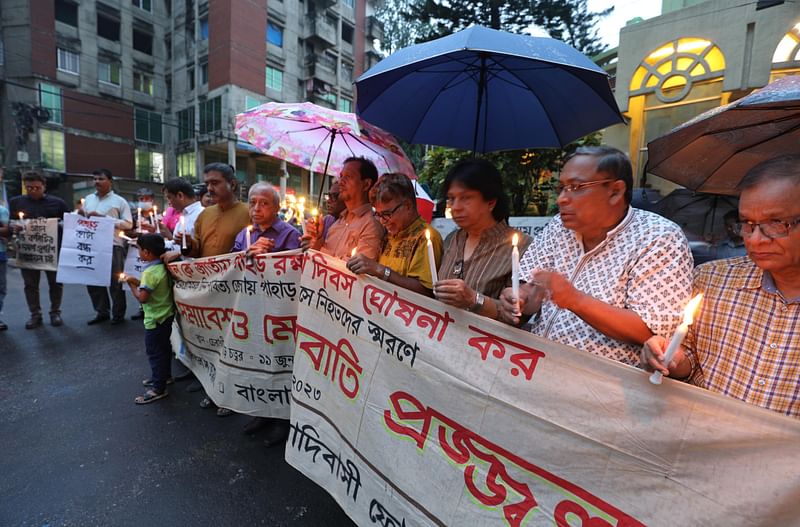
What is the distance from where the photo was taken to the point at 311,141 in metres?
4.30

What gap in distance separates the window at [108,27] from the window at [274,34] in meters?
9.93

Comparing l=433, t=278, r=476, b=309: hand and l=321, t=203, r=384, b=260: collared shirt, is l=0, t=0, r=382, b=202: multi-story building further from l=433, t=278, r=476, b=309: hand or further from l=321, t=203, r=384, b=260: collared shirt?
l=433, t=278, r=476, b=309: hand

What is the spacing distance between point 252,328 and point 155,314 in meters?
1.29

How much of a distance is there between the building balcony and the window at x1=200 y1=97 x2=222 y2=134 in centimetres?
906

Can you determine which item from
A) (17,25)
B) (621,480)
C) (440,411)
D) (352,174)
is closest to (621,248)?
(621,480)

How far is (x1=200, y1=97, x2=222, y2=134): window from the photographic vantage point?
78.7 feet

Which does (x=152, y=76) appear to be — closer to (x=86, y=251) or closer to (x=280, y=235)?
(x=86, y=251)

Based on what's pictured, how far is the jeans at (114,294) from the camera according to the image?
18.5ft

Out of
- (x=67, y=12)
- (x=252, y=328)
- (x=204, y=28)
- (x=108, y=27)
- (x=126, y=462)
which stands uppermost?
(x=204, y=28)

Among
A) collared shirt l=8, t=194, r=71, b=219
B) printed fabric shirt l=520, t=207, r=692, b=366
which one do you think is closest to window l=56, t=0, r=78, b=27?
Result: collared shirt l=8, t=194, r=71, b=219

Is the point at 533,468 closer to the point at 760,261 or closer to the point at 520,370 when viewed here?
the point at 520,370

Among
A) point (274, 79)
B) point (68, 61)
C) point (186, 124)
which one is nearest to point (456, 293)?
point (274, 79)

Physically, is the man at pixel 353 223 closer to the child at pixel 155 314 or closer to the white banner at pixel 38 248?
the child at pixel 155 314

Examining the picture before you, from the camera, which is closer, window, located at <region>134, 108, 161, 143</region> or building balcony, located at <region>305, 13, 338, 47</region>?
window, located at <region>134, 108, 161, 143</region>
